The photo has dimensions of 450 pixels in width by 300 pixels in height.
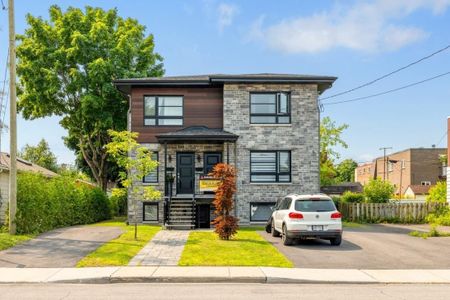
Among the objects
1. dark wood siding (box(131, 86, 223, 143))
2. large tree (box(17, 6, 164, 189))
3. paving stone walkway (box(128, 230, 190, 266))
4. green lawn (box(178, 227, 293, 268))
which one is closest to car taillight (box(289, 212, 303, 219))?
green lawn (box(178, 227, 293, 268))

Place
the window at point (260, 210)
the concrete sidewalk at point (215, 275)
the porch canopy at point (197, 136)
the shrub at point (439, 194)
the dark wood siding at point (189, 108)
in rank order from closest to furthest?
the concrete sidewalk at point (215, 275) → the porch canopy at point (197, 136) → the window at point (260, 210) → the dark wood siding at point (189, 108) → the shrub at point (439, 194)

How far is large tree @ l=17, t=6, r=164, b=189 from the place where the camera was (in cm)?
3347

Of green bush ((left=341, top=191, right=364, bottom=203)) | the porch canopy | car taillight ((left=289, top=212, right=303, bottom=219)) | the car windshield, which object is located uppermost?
the porch canopy

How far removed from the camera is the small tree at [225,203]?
1816 centimetres

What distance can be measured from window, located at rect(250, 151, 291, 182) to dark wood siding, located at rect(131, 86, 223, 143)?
105 inches

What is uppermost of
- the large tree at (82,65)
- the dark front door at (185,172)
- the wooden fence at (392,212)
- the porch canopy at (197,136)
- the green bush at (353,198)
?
the large tree at (82,65)

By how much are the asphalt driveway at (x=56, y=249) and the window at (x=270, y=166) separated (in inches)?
326

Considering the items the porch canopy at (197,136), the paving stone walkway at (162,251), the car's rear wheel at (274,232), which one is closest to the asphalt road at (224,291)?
the paving stone walkway at (162,251)

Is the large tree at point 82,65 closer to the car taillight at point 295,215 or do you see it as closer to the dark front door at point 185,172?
the dark front door at point 185,172

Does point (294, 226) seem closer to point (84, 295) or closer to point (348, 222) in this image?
point (84, 295)

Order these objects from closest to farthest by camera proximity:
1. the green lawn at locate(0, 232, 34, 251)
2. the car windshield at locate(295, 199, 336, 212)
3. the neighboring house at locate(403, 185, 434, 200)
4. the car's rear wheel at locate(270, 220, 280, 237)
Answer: the green lawn at locate(0, 232, 34, 251) → the car windshield at locate(295, 199, 336, 212) → the car's rear wheel at locate(270, 220, 280, 237) → the neighboring house at locate(403, 185, 434, 200)

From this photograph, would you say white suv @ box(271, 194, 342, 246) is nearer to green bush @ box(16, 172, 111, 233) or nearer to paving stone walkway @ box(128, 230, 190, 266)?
paving stone walkway @ box(128, 230, 190, 266)

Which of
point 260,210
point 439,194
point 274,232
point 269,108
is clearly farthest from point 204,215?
point 439,194

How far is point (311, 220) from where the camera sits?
16.5m
